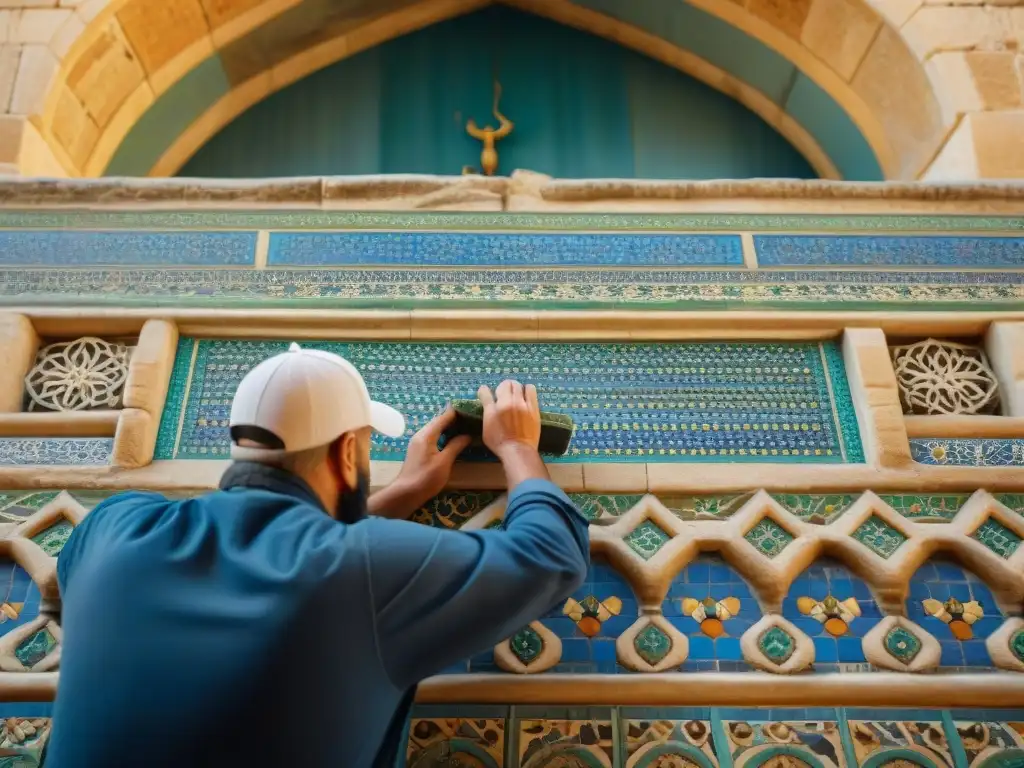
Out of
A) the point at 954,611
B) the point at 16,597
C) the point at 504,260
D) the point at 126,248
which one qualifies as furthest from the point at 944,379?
the point at 16,597

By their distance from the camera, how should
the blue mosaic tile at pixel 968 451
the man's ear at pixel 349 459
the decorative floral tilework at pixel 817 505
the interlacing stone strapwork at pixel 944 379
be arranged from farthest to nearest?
the interlacing stone strapwork at pixel 944 379 → the blue mosaic tile at pixel 968 451 → the decorative floral tilework at pixel 817 505 → the man's ear at pixel 349 459

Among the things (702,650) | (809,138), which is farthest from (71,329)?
(809,138)

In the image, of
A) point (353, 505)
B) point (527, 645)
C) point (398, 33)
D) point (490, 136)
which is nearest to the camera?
point (353, 505)

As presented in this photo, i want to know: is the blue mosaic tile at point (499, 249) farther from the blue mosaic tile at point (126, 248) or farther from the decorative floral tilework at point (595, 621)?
the decorative floral tilework at point (595, 621)

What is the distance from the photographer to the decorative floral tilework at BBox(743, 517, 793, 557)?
2762 mm

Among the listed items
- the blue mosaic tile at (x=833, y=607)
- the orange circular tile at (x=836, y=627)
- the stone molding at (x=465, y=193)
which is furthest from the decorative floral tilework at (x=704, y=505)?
the stone molding at (x=465, y=193)

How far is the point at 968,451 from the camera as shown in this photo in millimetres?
2963

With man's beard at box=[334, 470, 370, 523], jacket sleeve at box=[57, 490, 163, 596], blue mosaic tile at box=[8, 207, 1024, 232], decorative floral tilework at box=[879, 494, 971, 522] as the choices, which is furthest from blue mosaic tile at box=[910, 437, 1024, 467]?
jacket sleeve at box=[57, 490, 163, 596]

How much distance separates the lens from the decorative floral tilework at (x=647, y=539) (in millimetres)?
2750

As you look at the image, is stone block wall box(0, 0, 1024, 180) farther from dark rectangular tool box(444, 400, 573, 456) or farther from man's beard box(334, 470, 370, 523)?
man's beard box(334, 470, 370, 523)

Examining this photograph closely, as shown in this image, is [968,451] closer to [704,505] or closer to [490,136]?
[704,505]

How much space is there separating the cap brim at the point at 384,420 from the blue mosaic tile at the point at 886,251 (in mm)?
1331

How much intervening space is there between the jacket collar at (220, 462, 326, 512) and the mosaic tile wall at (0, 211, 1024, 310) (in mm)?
1127

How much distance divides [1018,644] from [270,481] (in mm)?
1785
